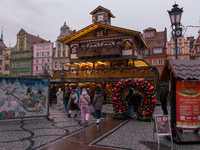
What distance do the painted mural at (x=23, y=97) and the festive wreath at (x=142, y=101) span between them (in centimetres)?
415

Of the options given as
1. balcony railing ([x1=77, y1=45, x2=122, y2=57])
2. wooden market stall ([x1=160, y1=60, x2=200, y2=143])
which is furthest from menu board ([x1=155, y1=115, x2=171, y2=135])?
balcony railing ([x1=77, y1=45, x2=122, y2=57])

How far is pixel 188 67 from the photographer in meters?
6.68

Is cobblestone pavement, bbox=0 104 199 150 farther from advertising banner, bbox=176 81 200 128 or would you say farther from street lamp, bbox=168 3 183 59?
street lamp, bbox=168 3 183 59

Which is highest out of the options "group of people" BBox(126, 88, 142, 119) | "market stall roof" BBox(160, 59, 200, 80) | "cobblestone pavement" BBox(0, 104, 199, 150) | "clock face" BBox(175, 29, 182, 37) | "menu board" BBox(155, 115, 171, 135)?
"clock face" BBox(175, 29, 182, 37)

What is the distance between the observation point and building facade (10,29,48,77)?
54.2 meters

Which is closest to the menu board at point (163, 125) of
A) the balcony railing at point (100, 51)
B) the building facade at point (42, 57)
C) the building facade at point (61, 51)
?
the balcony railing at point (100, 51)

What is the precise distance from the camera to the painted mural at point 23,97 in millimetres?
9953

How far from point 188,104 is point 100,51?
65.0ft

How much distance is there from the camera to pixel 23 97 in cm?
1038

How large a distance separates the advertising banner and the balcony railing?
1795 centimetres

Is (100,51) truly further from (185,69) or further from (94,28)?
(185,69)

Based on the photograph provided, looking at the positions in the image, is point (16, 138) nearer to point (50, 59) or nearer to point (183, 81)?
point (183, 81)

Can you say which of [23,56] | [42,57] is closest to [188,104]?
[42,57]

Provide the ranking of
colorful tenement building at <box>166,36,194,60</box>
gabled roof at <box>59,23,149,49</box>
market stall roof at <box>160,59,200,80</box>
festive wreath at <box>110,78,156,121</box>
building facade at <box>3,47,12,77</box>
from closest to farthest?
1. market stall roof at <box>160,59,200,80</box>
2. festive wreath at <box>110,78,156,121</box>
3. gabled roof at <box>59,23,149,49</box>
4. colorful tenement building at <box>166,36,194,60</box>
5. building facade at <box>3,47,12,77</box>
